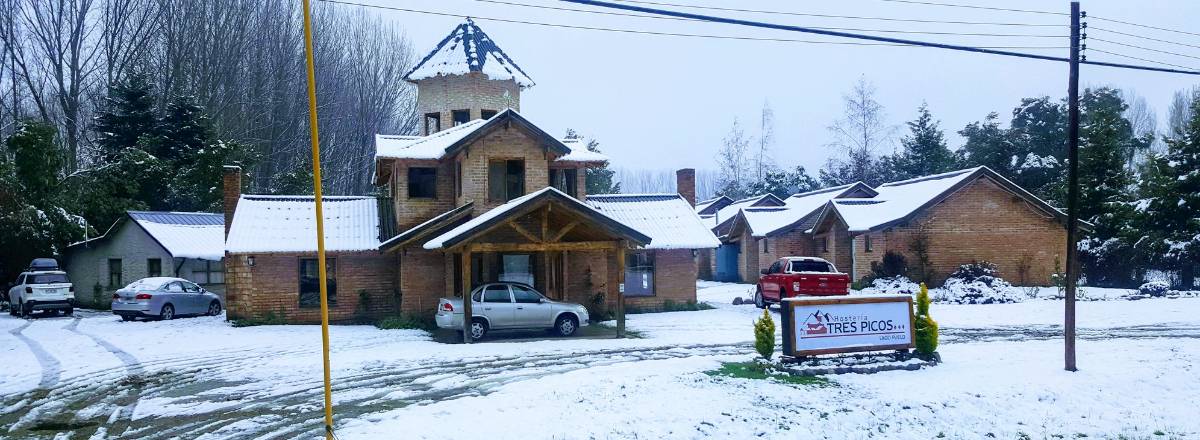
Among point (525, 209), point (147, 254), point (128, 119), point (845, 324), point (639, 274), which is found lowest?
point (845, 324)

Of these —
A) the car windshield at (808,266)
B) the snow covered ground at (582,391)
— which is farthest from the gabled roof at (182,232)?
the car windshield at (808,266)

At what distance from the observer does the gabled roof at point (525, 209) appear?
66.8 ft

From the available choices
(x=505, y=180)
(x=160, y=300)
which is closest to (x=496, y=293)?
(x=505, y=180)

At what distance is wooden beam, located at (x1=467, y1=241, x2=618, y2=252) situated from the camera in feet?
68.8

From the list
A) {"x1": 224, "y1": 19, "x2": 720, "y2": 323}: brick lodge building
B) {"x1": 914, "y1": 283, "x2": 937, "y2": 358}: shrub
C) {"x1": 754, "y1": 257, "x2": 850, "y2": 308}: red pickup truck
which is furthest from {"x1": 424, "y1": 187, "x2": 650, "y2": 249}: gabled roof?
{"x1": 914, "y1": 283, "x2": 937, "y2": 358}: shrub

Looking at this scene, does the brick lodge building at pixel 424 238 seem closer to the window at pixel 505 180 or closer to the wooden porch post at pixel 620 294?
the window at pixel 505 180

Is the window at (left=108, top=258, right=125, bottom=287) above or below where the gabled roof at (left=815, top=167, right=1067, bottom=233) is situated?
below

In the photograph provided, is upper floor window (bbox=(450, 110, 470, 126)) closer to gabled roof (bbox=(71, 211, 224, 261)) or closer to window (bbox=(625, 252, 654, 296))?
window (bbox=(625, 252, 654, 296))

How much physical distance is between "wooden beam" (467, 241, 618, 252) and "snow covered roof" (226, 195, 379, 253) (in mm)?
5514

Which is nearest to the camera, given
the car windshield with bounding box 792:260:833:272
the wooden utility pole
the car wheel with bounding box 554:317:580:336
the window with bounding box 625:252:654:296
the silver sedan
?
the wooden utility pole

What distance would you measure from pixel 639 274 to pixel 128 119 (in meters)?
31.9

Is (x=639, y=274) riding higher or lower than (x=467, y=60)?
lower

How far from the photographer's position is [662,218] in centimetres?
3072

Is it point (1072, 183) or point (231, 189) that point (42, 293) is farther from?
point (1072, 183)
